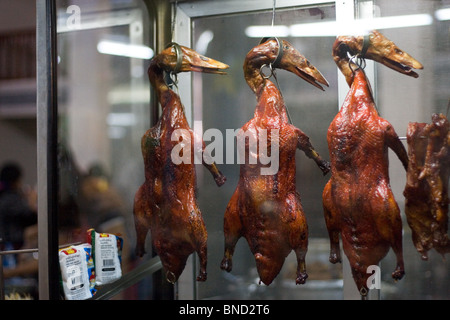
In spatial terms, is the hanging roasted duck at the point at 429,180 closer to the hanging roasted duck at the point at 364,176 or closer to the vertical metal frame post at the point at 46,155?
the hanging roasted duck at the point at 364,176

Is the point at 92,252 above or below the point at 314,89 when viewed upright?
below

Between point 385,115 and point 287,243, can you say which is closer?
point 287,243

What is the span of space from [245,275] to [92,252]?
35.1 inches

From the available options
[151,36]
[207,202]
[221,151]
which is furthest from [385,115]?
[151,36]

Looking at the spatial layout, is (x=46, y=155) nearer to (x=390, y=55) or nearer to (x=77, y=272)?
(x=77, y=272)

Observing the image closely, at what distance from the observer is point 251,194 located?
1865 mm

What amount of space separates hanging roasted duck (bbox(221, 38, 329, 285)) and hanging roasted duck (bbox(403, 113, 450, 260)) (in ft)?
1.20

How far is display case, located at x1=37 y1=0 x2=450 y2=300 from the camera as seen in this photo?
210 centimetres

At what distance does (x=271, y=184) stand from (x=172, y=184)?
0.45 m


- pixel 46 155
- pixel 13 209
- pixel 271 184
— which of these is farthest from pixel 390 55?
pixel 13 209

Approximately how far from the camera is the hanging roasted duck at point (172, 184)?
1.96 m

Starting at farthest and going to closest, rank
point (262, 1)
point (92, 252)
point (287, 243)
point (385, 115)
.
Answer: point (262, 1)
point (385, 115)
point (92, 252)
point (287, 243)

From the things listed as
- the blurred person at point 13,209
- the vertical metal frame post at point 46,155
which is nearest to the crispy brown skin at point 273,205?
the vertical metal frame post at point 46,155

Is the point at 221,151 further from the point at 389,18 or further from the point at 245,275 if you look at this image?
the point at 389,18
